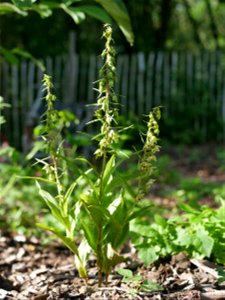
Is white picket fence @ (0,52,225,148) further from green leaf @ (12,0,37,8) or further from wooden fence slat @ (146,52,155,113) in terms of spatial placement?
green leaf @ (12,0,37,8)

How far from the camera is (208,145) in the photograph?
9008 millimetres

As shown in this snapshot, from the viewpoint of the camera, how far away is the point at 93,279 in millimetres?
2410

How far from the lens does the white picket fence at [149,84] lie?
9102 mm

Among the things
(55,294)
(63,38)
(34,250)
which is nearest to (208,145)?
(63,38)

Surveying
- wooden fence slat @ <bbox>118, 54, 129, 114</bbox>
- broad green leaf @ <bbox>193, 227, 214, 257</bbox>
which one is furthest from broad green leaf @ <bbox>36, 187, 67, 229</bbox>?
wooden fence slat @ <bbox>118, 54, 129, 114</bbox>

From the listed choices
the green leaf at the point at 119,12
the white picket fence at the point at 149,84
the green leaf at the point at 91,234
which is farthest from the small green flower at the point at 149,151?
the white picket fence at the point at 149,84

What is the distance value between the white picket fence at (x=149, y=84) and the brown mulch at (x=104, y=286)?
6.35 m

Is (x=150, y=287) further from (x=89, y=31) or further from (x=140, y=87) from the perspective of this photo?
(x=89, y=31)

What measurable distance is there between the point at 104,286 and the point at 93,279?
0.69ft

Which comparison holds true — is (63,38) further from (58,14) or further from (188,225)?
(188,225)

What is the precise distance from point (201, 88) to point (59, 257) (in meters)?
6.92

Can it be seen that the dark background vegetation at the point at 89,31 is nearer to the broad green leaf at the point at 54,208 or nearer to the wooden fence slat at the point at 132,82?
the wooden fence slat at the point at 132,82

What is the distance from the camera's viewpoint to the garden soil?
2.04m

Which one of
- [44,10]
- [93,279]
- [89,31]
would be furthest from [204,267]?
[89,31]
